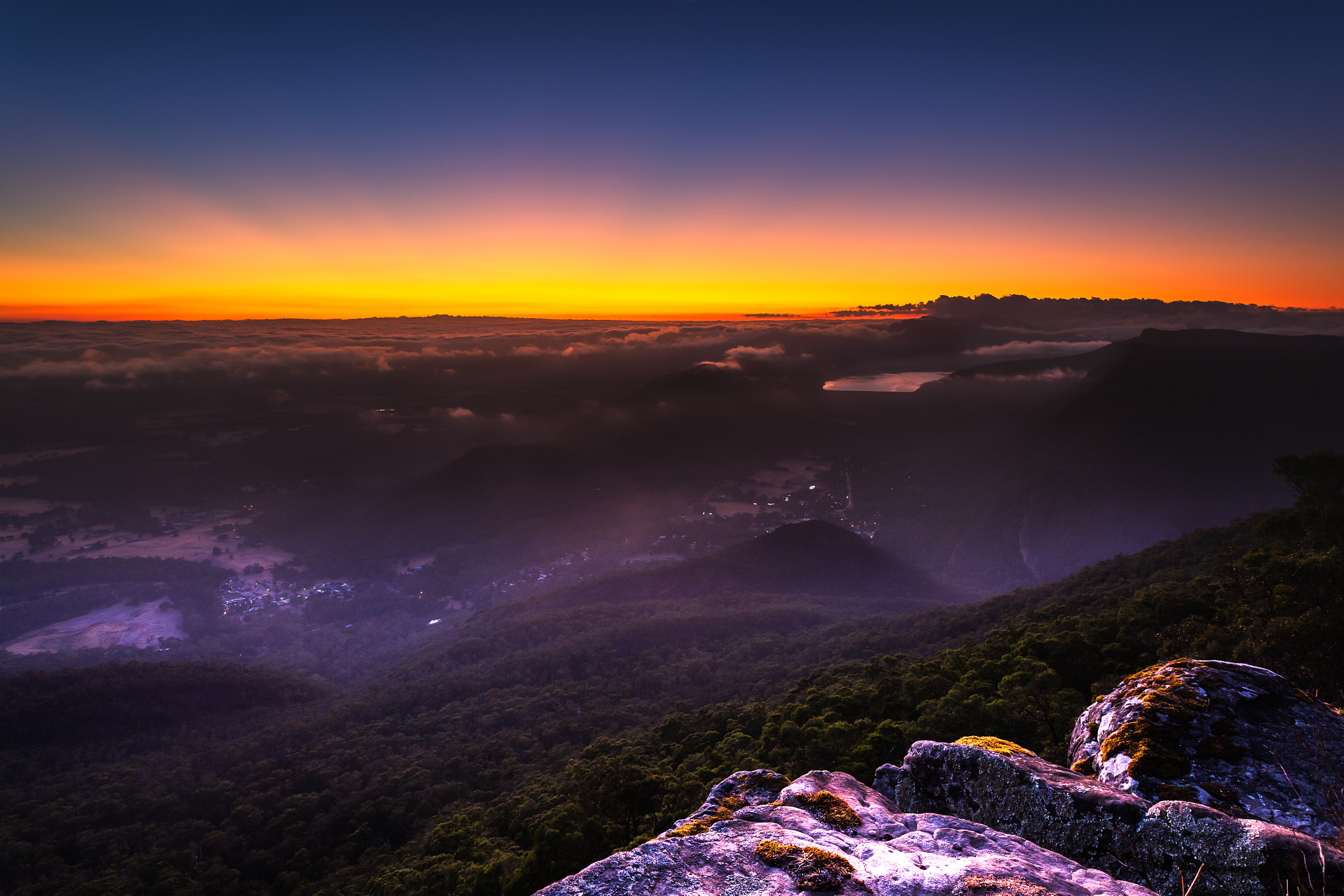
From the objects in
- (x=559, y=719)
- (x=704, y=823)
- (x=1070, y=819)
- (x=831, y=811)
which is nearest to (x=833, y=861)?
(x=831, y=811)

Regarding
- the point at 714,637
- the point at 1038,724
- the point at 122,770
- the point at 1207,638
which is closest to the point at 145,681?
the point at 122,770

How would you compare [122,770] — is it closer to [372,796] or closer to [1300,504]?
[372,796]

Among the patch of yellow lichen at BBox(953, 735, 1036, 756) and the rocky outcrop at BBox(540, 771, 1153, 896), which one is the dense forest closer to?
the patch of yellow lichen at BBox(953, 735, 1036, 756)

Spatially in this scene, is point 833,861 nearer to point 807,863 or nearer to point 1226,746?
point 807,863

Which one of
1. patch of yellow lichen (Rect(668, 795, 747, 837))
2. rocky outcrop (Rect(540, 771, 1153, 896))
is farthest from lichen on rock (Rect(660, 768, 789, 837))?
rocky outcrop (Rect(540, 771, 1153, 896))

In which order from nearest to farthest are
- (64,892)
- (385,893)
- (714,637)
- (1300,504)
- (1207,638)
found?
(1207,638) < (385,893) < (1300,504) < (64,892) < (714,637)

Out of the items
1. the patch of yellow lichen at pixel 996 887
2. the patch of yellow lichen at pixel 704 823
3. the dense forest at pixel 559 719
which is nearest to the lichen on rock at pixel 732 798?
the patch of yellow lichen at pixel 704 823

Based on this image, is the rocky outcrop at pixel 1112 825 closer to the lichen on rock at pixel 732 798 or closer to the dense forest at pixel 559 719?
the lichen on rock at pixel 732 798
